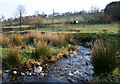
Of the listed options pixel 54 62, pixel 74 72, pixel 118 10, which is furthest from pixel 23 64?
pixel 118 10

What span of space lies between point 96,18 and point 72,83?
962 inches

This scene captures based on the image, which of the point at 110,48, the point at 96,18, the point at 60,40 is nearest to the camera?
the point at 110,48

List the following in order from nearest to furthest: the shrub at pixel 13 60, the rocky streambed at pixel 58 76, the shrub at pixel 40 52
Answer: the rocky streambed at pixel 58 76 → the shrub at pixel 13 60 → the shrub at pixel 40 52

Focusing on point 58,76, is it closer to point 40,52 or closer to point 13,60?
point 40,52

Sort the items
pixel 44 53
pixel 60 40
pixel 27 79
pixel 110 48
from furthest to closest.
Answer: pixel 60 40 < pixel 44 53 < pixel 27 79 < pixel 110 48

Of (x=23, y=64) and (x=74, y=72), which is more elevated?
(x=23, y=64)

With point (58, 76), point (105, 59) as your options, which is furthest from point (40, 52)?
point (105, 59)

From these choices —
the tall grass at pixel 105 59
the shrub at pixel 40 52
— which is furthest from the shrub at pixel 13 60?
the tall grass at pixel 105 59

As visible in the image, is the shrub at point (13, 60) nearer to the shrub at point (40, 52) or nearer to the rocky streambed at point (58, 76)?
the rocky streambed at point (58, 76)

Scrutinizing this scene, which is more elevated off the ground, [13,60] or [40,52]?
[40,52]

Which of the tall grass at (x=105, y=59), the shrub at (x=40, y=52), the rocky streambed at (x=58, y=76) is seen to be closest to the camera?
the tall grass at (x=105, y=59)

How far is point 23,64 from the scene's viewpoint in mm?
4062

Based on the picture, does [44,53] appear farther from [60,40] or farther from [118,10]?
[118,10]

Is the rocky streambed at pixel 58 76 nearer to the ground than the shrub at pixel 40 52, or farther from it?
nearer to the ground
